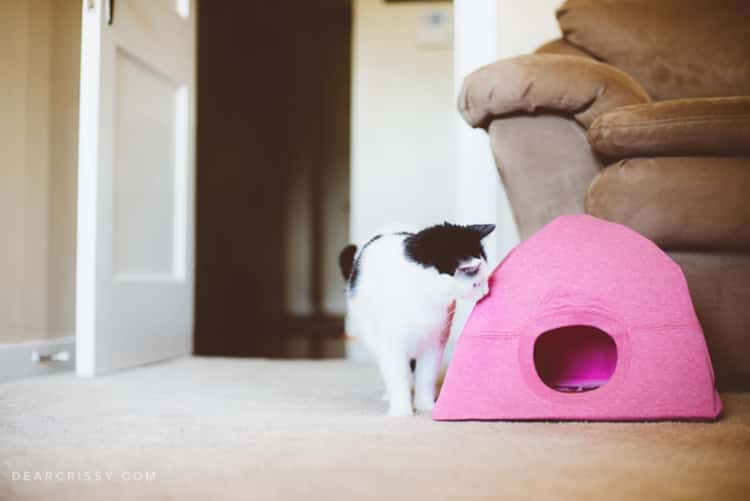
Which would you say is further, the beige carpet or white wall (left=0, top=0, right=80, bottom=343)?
white wall (left=0, top=0, right=80, bottom=343)

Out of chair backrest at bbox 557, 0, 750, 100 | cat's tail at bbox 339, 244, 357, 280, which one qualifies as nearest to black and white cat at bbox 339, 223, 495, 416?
cat's tail at bbox 339, 244, 357, 280

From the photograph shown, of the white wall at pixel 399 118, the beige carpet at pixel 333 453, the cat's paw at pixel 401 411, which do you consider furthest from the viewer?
the white wall at pixel 399 118

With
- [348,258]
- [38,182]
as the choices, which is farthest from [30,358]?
[348,258]

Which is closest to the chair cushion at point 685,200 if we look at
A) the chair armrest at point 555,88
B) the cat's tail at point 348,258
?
the chair armrest at point 555,88

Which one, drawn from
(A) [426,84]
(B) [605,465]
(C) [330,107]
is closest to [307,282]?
(C) [330,107]

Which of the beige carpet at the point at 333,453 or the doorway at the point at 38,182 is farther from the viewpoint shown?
the doorway at the point at 38,182

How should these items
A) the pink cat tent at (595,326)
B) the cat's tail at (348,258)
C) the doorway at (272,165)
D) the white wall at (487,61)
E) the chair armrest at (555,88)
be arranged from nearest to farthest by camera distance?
the pink cat tent at (595,326)
the chair armrest at (555,88)
the cat's tail at (348,258)
the white wall at (487,61)
the doorway at (272,165)

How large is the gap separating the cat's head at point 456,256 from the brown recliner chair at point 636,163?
1.37ft

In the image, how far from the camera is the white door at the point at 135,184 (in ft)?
6.22

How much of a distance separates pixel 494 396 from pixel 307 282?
13.6 feet

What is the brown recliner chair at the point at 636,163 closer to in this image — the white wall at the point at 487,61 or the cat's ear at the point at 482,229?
the cat's ear at the point at 482,229

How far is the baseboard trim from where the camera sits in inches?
72.3

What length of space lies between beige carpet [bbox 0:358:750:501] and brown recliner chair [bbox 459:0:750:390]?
265 millimetres

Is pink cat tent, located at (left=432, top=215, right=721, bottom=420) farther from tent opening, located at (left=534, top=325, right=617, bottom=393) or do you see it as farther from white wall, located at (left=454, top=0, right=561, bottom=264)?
white wall, located at (left=454, top=0, right=561, bottom=264)
